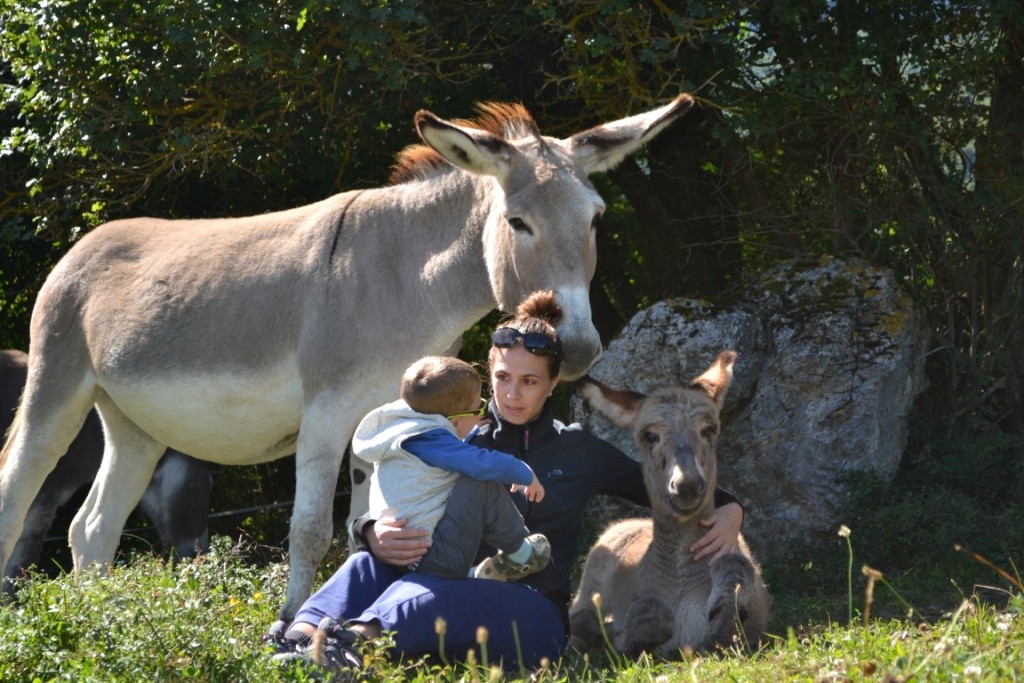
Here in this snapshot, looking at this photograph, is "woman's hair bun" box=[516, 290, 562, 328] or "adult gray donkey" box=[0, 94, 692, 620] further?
"adult gray donkey" box=[0, 94, 692, 620]

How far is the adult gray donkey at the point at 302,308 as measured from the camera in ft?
16.6

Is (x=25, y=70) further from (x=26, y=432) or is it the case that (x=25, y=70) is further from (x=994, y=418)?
(x=994, y=418)

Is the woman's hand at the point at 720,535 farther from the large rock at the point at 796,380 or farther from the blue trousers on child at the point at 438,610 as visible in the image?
the large rock at the point at 796,380

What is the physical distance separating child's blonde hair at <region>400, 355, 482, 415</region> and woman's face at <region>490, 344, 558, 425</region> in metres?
0.38

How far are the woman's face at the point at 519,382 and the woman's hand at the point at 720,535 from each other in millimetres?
830

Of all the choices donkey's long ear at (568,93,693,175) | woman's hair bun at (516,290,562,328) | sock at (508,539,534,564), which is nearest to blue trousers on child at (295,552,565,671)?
sock at (508,539,534,564)

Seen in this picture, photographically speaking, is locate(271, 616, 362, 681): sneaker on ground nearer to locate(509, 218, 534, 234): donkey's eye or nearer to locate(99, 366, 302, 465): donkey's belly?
locate(99, 366, 302, 465): donkey's belly

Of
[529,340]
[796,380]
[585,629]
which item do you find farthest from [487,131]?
[796,380]

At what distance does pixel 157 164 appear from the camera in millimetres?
8750

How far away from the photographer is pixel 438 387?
4207mm

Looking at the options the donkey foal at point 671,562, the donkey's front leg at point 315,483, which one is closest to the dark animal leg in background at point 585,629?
the donkey foal at point 671,562

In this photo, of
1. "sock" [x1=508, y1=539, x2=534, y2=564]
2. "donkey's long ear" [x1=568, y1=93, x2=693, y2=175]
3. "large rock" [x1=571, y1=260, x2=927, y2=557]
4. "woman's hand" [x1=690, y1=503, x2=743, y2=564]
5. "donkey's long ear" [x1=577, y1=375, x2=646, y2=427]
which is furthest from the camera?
"large rock" [x1=571, y1=260, x2=927, y2=557]

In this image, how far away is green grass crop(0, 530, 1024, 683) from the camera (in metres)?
3.29

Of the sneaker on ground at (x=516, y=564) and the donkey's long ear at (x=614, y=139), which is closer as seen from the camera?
the sneaker on ground at (x=516, y=564)
